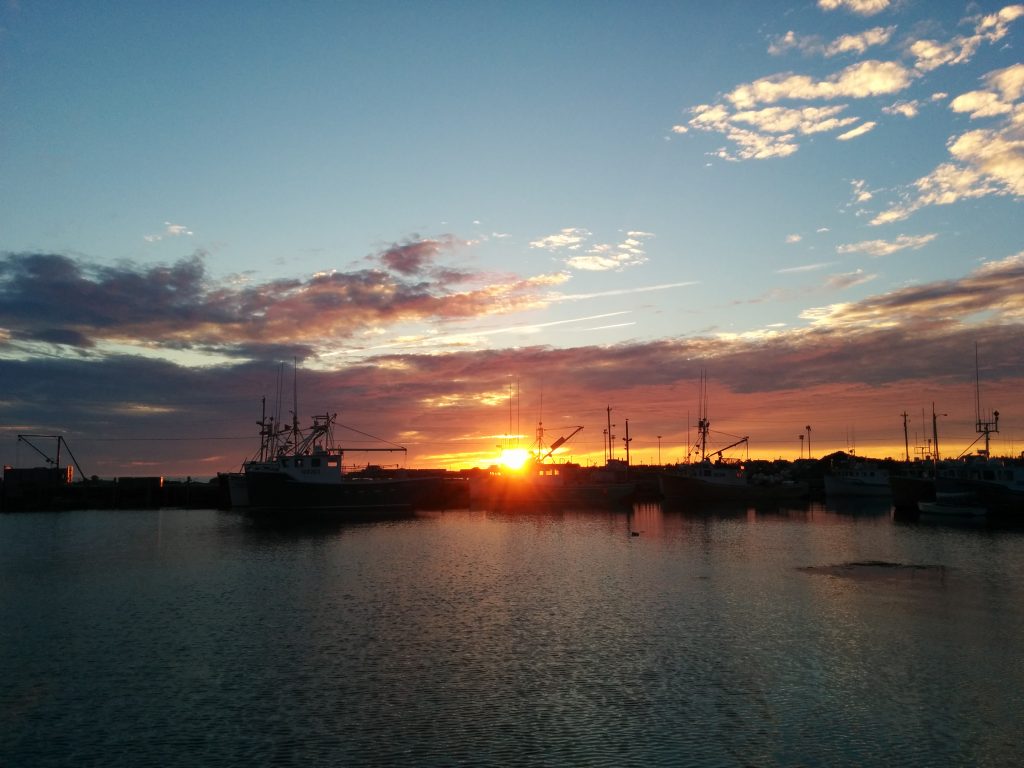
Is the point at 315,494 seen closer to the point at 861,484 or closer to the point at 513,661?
the point at 513,661

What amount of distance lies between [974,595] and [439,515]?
74.6 metres

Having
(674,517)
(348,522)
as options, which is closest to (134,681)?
(348,522)

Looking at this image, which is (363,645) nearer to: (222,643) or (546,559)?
(222,643)

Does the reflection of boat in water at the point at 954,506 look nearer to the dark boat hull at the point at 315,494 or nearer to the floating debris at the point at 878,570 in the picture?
the floating debris at the point at 878,570

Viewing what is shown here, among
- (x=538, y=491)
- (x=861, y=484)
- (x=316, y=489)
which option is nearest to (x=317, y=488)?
(x=316, y=489)

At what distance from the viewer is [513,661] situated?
24.4 m

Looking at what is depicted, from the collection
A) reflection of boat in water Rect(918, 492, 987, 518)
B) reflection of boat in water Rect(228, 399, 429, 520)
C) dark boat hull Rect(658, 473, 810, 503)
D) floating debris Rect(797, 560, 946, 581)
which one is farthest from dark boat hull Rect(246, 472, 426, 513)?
reflection of boat in water Rect(918, 492, 987, 518)

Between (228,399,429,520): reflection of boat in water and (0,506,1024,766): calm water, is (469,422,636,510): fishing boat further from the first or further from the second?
(0,506,1024,766): calm water

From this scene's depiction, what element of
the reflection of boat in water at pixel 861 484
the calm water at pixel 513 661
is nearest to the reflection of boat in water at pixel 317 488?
the calm water at pixel 513 661

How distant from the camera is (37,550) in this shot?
5706 centimetres

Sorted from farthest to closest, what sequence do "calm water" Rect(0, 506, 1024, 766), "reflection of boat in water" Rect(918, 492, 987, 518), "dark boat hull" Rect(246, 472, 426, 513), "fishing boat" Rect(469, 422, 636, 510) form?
"fishing boat" Rect(469, 422, 636, 510) → "dark boat hull" Rect(246, 472, 426, 513) → "reflection of boat in water" Rect(918, 492, 987, 518) → "calm water" Rect(0, 506, 1024, 766)

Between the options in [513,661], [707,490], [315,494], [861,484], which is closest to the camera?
[513,661]

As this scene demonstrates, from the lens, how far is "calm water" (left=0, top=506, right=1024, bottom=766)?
1745cm

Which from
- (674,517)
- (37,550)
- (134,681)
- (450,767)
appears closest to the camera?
(450,767)
